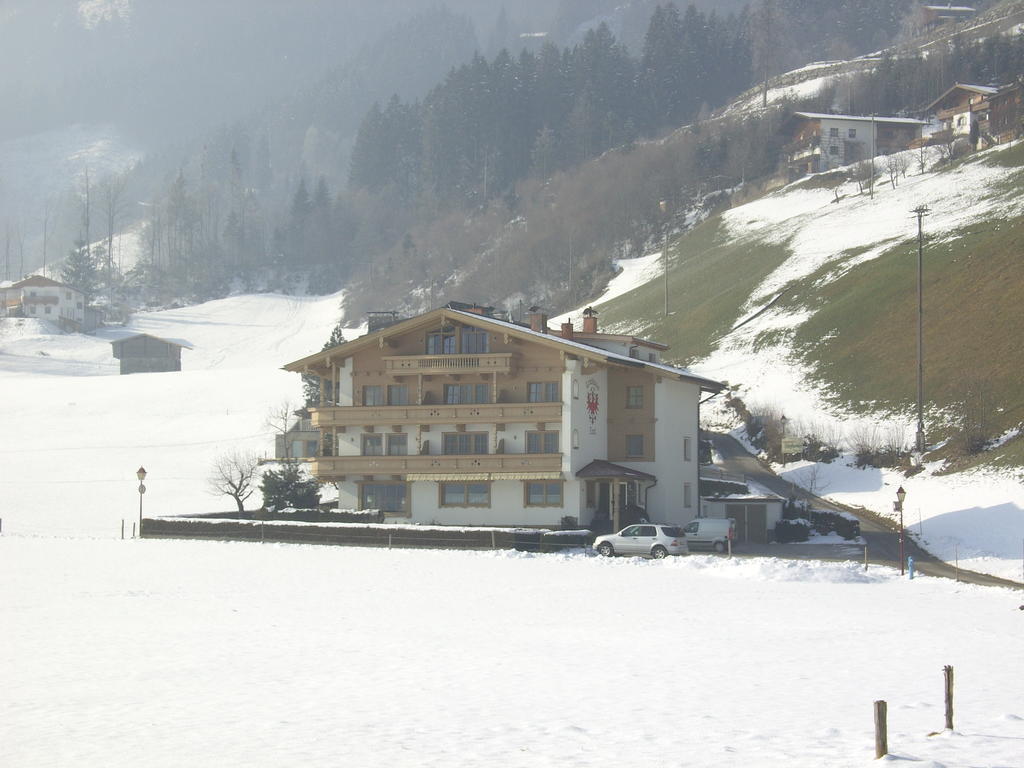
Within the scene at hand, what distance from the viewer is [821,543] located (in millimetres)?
54812

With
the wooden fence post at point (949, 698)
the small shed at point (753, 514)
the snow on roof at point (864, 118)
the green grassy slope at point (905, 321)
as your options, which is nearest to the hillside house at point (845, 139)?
the snow on roof at point (864, 118)

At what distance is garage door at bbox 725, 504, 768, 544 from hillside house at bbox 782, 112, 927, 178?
3864 inches

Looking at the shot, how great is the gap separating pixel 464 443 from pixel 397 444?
141 inches

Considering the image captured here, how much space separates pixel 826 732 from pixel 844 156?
141782 mm

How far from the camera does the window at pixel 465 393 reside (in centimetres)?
5788

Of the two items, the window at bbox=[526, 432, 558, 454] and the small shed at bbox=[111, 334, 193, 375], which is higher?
the small shed at bbox=[111, 334, 193, 375]

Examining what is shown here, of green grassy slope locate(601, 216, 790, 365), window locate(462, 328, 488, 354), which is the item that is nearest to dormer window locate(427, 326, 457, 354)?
window locate(462, 328, 488, 354)

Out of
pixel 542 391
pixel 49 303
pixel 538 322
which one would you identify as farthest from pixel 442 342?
pixel 49 303

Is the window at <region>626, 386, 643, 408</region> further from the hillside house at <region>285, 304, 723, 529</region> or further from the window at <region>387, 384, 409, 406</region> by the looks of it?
the window at <region>387, 384, 409, 406</region>

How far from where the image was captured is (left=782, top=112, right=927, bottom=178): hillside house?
14938 centimetres

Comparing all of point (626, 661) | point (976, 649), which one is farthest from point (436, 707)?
point (976, 649)

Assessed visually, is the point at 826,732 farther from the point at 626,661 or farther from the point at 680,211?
the point at 680,211

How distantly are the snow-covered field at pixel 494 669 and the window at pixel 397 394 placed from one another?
19.3m

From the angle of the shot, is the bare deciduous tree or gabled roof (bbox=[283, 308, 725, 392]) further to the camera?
the bare deciduous tree
